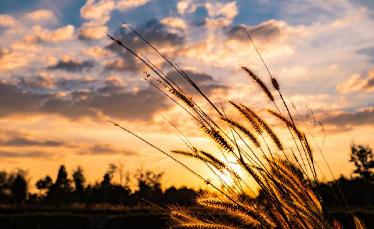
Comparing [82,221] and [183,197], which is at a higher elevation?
[183,197]

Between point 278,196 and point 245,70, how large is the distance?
0.65m

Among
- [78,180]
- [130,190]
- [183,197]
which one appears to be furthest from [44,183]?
[183,197]

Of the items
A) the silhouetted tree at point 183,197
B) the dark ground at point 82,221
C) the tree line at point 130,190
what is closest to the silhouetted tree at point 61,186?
the tree line at point 130,190

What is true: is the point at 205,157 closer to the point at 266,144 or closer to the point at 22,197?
the point at 266,144

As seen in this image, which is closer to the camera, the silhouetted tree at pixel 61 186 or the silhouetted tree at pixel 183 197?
the silhouetted tree at pixel 183 197

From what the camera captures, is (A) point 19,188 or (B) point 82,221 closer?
(B) point 82,221

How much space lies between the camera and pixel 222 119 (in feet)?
7.15

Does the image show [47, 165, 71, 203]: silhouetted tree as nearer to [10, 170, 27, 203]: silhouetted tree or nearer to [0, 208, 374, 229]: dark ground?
[10, 170, 27, 203]: silhouetted tree

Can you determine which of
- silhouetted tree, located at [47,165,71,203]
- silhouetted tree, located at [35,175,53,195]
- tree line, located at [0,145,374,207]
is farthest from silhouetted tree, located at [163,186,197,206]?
silhouetted tree, located at [35,175,53,195]

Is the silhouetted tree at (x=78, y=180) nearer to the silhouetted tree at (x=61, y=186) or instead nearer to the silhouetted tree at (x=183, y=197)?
the silhouetted tree at (x=61, y=186)

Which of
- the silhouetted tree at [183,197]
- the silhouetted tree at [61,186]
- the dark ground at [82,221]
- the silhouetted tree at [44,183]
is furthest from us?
the silhouetted tree at [44,183]

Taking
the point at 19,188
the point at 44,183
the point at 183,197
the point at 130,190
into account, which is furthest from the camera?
the point at 44,183

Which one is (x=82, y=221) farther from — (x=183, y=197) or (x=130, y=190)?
(x=130, y=190)

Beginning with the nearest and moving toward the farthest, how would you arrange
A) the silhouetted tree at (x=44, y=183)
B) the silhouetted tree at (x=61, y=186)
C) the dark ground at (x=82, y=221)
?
the dark ground at (x=82, y=221), the silhouetted tree at (x=61, y=186), the silhouetted tree at (x=44, y=183)
